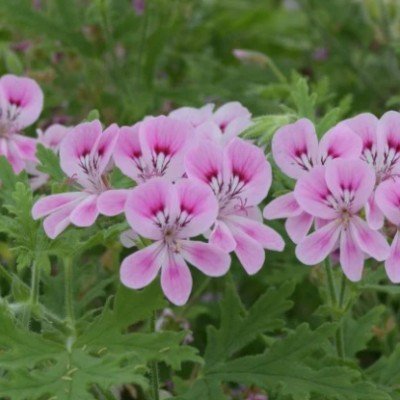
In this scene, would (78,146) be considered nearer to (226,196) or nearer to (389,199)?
(226,196)

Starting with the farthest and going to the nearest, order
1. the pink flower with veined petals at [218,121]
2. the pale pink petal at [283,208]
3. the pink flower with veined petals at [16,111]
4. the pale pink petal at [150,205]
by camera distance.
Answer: the pink flower with veined petals at [16,111]
the pink flower with veined petals at [218,121]
the pale pink petal at [283,208]
the pale pink petal at [150,205]

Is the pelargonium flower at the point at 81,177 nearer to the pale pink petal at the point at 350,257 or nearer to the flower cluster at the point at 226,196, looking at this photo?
the flower cluster at the point at 226,196

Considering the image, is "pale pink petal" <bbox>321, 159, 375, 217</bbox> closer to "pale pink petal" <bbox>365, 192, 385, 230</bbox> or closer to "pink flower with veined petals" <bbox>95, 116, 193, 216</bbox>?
"pale pink petal" <bbox>365, 192, 385, 230</bbox>

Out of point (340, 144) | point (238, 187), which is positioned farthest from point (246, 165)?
point (340, 144)

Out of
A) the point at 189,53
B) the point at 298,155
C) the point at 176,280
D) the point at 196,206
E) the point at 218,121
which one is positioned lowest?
the point at 176,280

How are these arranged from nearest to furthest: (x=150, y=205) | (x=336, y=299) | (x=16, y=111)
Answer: (x=150, y=205)
(x=336, y=299)
(x=16, y=111)

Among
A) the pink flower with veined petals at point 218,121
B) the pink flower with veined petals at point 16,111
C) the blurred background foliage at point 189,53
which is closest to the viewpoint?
the pink flower with veined petals at point 218,121

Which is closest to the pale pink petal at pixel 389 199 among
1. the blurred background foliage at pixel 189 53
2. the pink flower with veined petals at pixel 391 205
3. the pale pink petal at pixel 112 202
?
the pink flower with veined petals at pixel 391 205

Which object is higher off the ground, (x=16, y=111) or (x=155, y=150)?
(x=16, y=111)
